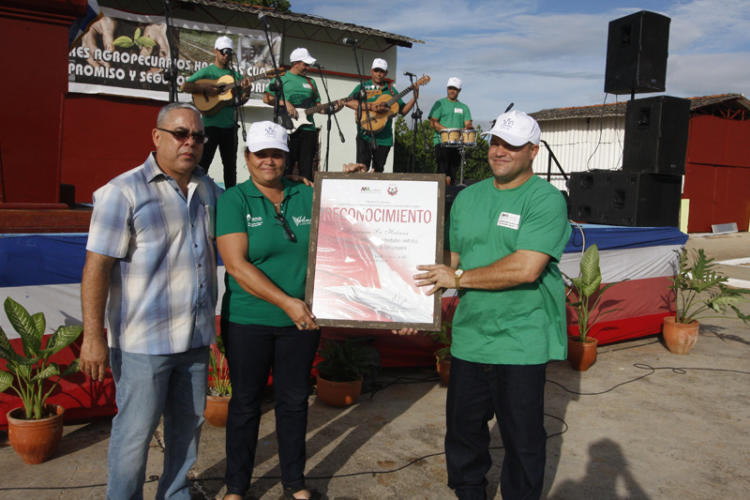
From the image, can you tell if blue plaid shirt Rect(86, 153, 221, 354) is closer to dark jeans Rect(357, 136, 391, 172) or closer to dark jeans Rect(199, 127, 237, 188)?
dark jeans Rect(199, 127, 237, 188)

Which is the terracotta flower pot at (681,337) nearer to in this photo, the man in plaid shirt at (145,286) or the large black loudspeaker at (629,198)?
the large black loudspeaker at (629,198)

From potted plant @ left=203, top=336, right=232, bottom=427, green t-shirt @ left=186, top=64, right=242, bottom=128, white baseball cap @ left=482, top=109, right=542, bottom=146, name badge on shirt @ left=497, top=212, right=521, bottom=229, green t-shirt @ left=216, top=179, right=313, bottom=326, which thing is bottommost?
potted plant @ left=203, top=336, right=232, bottom=427

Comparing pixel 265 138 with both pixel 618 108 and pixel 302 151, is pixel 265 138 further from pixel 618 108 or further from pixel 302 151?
pixel 618 108

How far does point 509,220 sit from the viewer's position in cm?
268

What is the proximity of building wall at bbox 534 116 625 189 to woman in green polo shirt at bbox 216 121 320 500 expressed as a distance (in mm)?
19453

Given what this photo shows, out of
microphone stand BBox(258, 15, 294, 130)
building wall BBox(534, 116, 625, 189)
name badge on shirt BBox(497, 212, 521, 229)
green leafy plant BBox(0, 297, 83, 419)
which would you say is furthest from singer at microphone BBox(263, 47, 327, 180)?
building wall BBox(534, 116, 625, 189)

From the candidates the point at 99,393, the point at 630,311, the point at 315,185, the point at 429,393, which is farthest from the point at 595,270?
the point at 99,393

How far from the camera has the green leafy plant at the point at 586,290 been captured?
570 centimetres

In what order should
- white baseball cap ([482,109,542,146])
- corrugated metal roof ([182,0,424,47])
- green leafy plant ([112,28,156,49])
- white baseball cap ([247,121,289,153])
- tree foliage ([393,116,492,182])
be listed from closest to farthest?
white baseball cap ([482,109,542,146]), white baseball cap ([247,121,289,153]), green leafy plant ([112,28,156,49]), corrugated metal roof ([182,0,424,47]), tree foliage ([393,116,492,182])

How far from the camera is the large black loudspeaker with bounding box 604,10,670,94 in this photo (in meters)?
7.73

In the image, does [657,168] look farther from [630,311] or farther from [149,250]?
[149,250]

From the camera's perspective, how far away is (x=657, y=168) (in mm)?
7160

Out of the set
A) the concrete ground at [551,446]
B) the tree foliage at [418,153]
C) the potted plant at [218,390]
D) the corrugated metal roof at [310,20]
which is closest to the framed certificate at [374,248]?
the concrete ground at [551,446]

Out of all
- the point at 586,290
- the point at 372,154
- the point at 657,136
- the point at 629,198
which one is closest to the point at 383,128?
the point at 372,154
